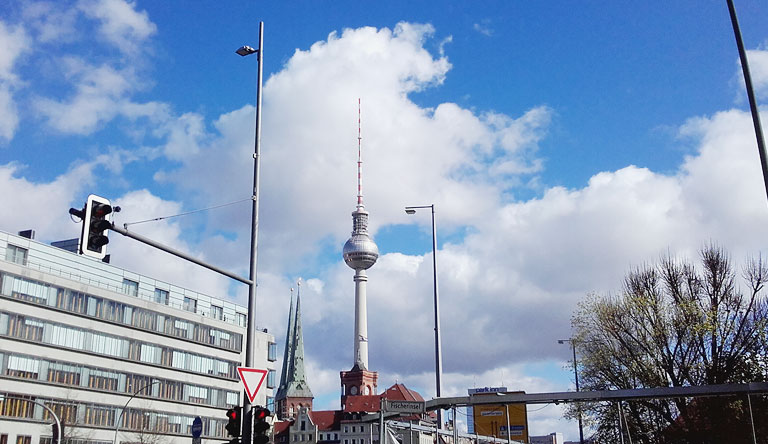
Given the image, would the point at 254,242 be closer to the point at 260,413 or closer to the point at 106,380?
the point at 260,413

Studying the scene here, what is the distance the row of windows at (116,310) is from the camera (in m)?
63.7

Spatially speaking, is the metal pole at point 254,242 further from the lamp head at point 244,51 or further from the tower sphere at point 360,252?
the tower sphere at point 360,252

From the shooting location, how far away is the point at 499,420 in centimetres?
4081

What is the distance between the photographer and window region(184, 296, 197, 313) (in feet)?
277

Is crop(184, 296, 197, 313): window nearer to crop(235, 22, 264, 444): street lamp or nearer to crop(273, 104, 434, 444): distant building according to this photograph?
crop(235, 22, 264, 444): street lamp

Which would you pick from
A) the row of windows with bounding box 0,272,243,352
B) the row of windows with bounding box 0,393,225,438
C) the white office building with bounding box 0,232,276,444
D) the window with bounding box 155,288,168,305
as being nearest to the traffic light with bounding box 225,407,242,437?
the white office building with bounding box 0,232,276,444

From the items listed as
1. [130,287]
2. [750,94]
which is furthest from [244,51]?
[130,287]

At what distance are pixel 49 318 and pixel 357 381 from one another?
427 feet

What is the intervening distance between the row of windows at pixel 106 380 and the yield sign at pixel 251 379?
131ft

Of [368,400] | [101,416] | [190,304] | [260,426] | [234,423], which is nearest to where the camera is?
[260,426]

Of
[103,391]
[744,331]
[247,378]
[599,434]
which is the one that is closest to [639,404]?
[599,434]

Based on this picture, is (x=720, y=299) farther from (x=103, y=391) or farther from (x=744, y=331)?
(x=103, y=391)

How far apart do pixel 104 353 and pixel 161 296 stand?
11612 mm

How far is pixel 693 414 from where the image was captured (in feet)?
136
